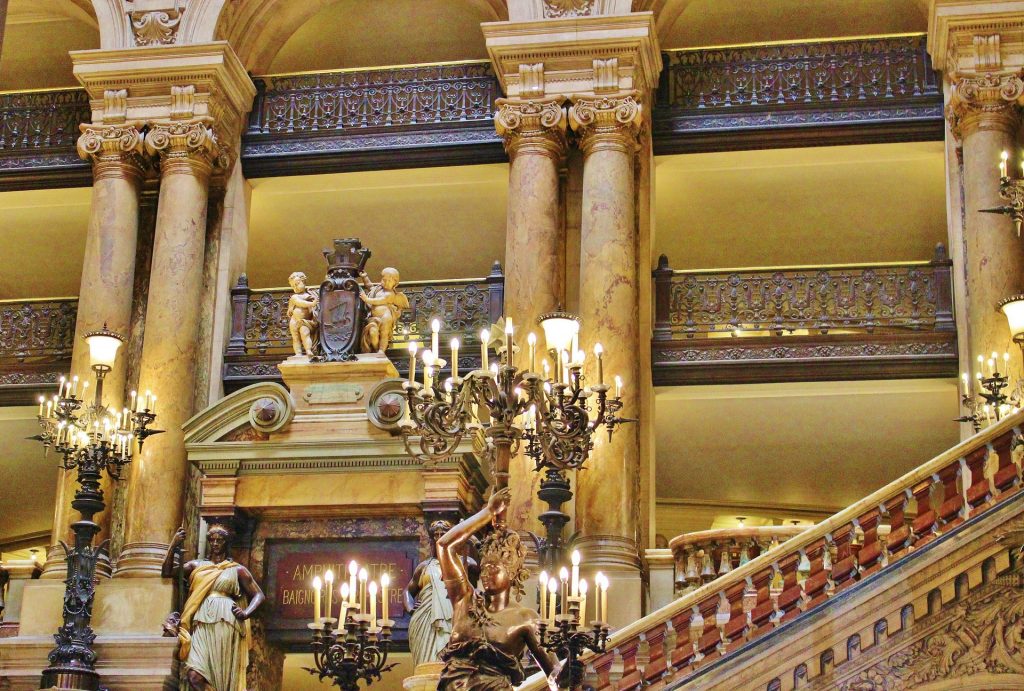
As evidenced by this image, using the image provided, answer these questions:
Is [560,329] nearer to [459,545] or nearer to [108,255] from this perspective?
[459,545]

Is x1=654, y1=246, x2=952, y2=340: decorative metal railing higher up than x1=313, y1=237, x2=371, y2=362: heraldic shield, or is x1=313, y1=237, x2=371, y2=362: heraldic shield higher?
x1=654, y1=246, x2=952, y2=340: decorative metal railing

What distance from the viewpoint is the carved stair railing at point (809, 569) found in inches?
400

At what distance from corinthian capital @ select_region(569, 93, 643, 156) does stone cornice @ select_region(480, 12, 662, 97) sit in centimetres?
17

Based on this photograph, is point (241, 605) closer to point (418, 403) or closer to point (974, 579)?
point (418, 403)

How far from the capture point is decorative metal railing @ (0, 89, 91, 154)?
57.5 ft

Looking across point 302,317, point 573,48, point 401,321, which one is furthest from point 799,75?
point 302,317

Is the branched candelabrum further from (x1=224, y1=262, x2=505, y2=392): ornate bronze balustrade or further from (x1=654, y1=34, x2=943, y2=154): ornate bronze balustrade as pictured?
(x1=654, y1=34, x2=943, y2=154): ornate bronze balustrade

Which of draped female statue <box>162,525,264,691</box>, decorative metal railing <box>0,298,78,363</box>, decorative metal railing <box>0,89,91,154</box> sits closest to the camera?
draped female statue <box>162,525,264,691</box>

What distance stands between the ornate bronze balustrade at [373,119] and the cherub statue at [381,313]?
9.35 feet

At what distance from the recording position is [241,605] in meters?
13.3

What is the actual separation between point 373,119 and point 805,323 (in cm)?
526

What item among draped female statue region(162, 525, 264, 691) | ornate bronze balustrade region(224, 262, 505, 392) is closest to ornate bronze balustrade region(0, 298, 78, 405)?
ornate bronze balustrade region(224, 262, 505, 392)

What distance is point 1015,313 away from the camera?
13062 millimetres

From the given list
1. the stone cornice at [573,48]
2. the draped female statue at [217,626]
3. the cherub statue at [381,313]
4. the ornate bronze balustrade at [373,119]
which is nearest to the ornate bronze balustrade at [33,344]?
the ornate bronze balustrade at [373,119]
